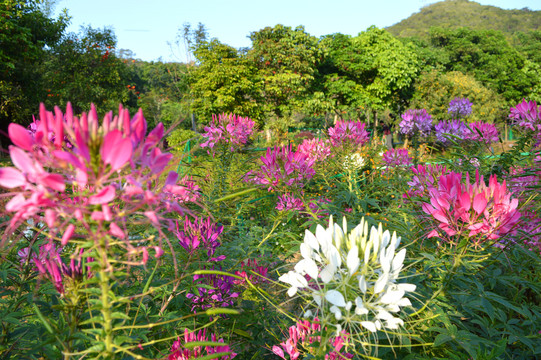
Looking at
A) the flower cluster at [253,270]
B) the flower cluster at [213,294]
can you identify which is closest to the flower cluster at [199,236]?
the flower cluster at [213,294]

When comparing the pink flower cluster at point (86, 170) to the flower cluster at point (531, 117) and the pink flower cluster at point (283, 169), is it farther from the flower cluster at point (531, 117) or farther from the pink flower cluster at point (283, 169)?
the flower cluster at point (531, 117)

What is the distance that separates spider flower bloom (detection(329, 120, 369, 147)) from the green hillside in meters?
67.2

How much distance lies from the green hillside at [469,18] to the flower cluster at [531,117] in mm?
67710

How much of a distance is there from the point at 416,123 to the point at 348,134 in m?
2.62

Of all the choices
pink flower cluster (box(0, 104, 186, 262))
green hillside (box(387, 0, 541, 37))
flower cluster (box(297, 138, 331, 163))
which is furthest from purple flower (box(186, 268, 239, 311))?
green hillside (box(387, 0, 541, 37))

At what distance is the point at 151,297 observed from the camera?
4.49 feet

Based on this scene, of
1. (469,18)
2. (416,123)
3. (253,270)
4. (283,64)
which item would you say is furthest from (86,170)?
(469,18)

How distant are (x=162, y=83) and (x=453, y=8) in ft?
267

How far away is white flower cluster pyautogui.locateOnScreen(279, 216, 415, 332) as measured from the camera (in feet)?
2.51

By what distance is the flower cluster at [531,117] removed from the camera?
2.14m

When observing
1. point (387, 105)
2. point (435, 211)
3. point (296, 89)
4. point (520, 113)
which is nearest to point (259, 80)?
point (296, 89)

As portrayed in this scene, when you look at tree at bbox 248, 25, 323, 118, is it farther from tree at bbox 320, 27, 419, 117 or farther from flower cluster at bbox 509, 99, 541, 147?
flower cluster at bbox 509, 99, 541, 147

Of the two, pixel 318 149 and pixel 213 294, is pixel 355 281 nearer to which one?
pixel 213 294

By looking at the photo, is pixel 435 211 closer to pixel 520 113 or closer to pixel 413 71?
pixel 520 113
